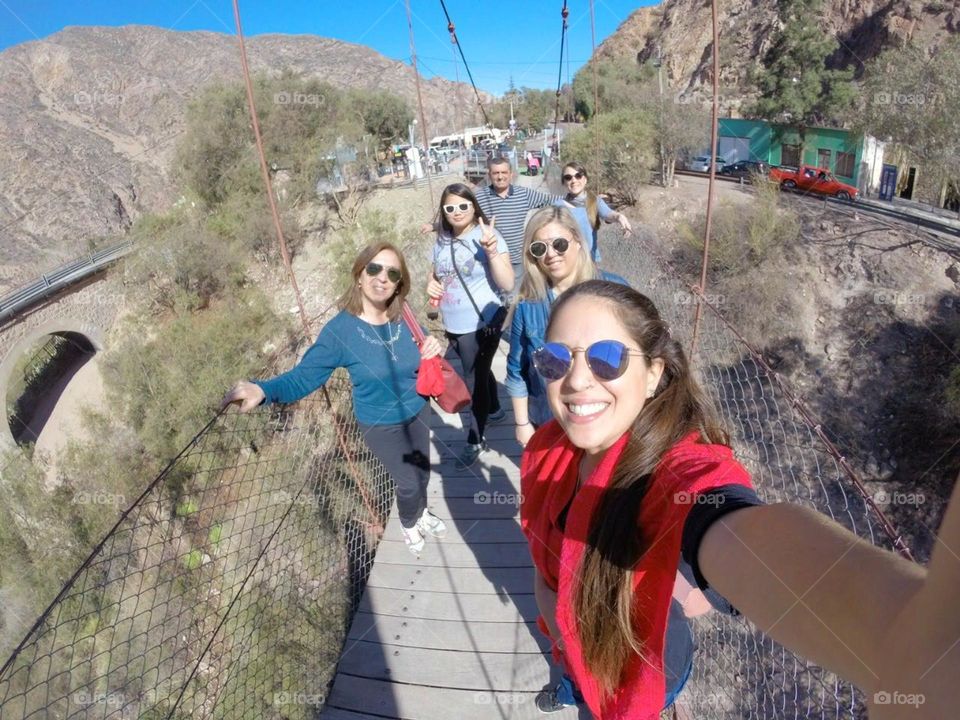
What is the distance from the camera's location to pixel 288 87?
57.2 ft

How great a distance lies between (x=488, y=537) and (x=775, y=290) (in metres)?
8.83

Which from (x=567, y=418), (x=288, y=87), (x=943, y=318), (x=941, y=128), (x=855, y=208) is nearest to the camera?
A: (x=567, y=418)

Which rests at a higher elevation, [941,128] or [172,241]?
[941,128]

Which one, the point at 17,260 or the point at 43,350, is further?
the point at 17,260

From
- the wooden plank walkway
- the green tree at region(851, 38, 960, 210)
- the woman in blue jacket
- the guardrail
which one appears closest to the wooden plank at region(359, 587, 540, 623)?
the wooden plank walkway

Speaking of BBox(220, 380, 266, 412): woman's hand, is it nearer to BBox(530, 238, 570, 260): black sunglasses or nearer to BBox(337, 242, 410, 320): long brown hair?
BBox(337, 242, 410, 320): long brown hair

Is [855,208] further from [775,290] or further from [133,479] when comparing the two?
[133,479]

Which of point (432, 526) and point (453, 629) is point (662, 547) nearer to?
point (453, 629)

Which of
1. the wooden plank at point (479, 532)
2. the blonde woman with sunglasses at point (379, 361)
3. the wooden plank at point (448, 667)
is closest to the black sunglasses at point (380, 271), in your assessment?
the blonde woman with sunglasses at point (379, 361)

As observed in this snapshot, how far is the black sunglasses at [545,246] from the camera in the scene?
170 cm

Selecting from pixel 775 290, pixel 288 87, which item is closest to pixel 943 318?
pixel 775 290

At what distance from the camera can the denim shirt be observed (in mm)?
1777

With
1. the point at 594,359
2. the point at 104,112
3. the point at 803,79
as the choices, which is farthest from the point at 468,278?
the point at 104,112

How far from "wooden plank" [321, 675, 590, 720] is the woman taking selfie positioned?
75 cm
